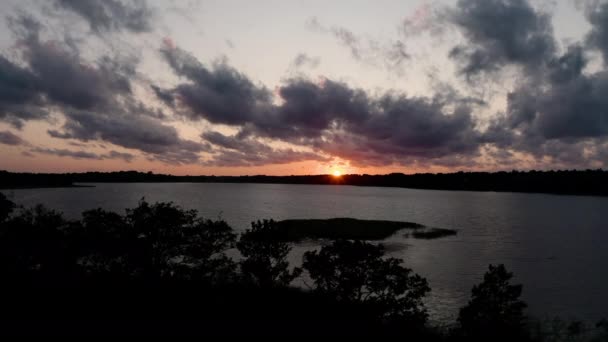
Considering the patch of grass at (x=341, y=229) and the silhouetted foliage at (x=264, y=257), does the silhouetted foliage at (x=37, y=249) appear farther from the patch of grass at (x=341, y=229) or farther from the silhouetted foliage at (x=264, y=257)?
the patch of grass at (x=341, y=229)

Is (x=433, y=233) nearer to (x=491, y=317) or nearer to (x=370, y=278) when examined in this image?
(x=370, y=278)

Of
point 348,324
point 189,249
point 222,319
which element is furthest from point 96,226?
point 348,324

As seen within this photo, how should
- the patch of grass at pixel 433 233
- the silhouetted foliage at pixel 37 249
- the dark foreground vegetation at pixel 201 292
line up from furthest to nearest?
the patch of grass at pixel 433 233 → the silhouetted foliage at pixel 37 249 → the dark foreground vegetation at pixel 201 292

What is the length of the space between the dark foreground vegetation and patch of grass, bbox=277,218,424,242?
4643 centimetres

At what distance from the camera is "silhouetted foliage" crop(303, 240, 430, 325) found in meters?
34.3

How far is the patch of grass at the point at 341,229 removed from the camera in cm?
9281

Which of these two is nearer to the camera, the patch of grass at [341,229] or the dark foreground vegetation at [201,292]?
the dark foreground vegetation at [201,292]

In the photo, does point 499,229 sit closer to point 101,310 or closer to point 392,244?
point 392,244

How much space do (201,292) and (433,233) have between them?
77194 mm

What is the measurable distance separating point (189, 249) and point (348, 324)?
63.3 ft

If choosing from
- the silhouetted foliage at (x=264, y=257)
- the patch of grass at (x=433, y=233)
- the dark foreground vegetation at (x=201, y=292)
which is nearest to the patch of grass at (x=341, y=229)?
the patch of grass at (x=433, y=233)

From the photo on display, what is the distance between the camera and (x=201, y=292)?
37.4 metres

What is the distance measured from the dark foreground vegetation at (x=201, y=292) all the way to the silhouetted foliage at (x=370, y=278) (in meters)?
0.10

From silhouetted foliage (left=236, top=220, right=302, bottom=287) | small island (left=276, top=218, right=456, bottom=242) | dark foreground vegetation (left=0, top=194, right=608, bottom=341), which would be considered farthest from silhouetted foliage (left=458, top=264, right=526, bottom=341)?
small island (left=276, top=218, right=456, bottom=242)
